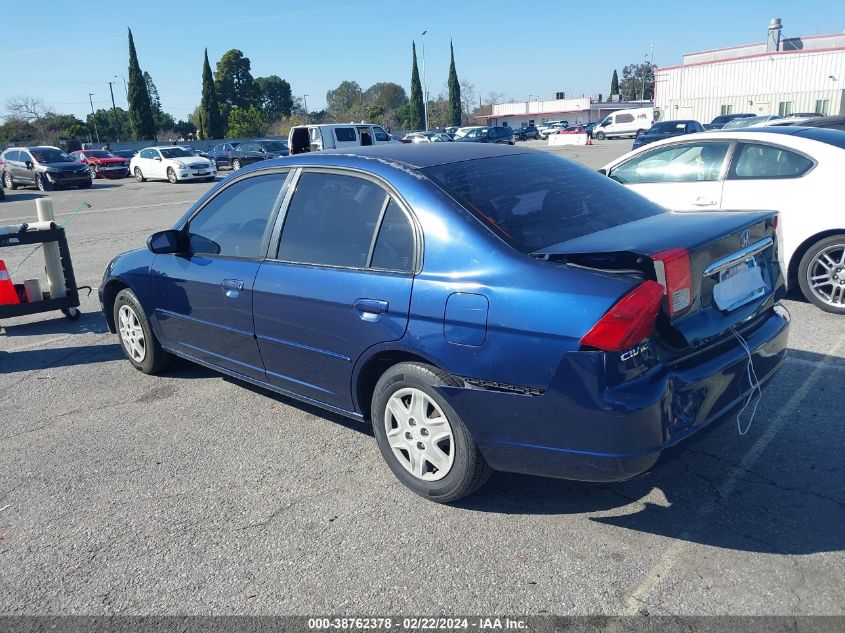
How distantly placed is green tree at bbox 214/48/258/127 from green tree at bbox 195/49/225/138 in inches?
362

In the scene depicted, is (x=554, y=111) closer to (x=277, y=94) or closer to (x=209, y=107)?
(x=277, y=94)

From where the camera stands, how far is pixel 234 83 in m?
83.3

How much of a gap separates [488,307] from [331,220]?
1.27 metres

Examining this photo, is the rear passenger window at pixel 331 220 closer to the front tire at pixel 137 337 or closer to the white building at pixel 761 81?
the front tire at pixel 137 337

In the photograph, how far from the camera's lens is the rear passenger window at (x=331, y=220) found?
359cm

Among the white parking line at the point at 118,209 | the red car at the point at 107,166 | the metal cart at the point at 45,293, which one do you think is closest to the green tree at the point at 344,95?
the red car at the point at 107,166

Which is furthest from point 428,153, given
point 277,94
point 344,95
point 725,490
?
point 344,95

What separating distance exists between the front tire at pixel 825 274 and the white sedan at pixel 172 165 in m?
26.0

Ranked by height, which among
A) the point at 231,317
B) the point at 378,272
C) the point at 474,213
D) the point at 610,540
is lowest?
the point at 610,540

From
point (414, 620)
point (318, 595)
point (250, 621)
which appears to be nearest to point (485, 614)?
point (414, 620)

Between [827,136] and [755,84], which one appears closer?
[827,136]

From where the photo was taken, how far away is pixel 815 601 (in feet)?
8.38

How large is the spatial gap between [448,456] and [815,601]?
5.11 ft

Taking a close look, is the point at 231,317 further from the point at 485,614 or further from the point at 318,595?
the point at 485,614
